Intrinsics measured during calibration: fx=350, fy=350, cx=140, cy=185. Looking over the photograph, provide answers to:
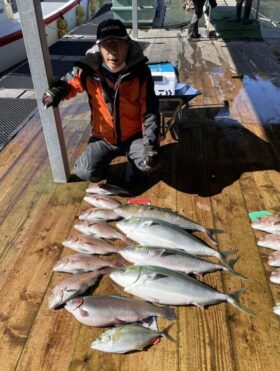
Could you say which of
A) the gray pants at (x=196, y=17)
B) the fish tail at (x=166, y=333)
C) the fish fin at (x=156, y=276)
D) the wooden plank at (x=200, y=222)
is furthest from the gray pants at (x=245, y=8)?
the fish tail at (x=166, y=333)

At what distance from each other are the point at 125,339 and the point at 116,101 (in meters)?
2.28

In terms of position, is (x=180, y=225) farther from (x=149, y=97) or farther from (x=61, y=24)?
(x=61, y=24)

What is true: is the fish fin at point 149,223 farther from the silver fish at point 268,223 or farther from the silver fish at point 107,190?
the silver fish at point 268,223

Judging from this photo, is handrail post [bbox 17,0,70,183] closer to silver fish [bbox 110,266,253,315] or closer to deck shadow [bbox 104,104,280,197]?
deck shadow [bbox 104,104,280,197]

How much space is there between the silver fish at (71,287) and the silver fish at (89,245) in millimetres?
261

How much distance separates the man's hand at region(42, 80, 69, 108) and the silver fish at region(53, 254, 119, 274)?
4.69ft

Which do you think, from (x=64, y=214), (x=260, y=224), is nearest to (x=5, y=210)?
(x=64, y=214)

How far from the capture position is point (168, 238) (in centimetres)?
285

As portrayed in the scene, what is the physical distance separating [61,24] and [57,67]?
4.56 meters

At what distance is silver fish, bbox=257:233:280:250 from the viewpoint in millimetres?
2939

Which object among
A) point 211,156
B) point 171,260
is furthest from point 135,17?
point 171,260

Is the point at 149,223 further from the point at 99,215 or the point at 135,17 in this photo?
the point at 135,17

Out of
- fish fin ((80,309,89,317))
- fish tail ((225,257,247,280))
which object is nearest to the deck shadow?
fish tail ((225,257,247,280))

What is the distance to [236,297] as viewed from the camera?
98.0 inches
